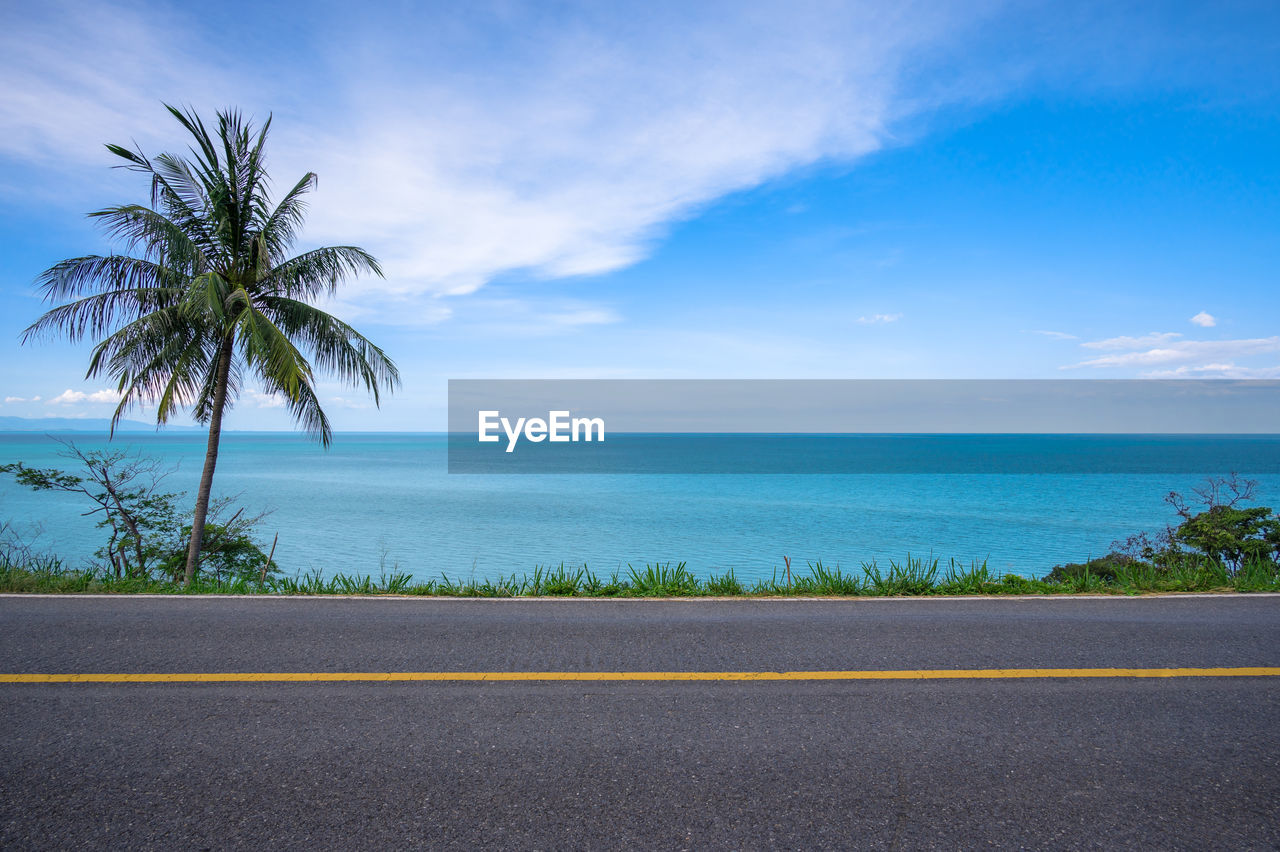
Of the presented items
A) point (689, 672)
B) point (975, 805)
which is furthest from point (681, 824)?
point (689, 672)

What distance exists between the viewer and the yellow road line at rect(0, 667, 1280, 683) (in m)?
4.63

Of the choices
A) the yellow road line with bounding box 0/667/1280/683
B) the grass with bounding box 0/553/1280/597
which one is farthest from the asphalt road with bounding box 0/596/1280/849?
the grass with bounding box 0/553/1280/597

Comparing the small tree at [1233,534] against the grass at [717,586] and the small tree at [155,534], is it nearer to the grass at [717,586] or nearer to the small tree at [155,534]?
the grass at [717,586]

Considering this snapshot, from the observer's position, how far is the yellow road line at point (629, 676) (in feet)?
15.2

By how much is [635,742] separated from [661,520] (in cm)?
4388

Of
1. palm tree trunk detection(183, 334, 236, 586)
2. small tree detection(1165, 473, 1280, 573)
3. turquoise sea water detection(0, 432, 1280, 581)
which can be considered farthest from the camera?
turquoise sea water detection(0, 432, 1280, 581)

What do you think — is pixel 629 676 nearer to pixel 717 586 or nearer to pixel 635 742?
pixel 635 742

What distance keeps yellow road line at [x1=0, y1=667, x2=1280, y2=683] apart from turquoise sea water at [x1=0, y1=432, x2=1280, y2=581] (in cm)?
1057

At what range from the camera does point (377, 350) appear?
1310cm

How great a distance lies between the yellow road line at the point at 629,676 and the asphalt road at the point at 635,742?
98mm

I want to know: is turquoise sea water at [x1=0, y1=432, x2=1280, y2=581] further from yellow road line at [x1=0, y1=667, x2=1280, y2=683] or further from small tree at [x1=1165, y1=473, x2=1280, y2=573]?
yellow road line at [x1=0, y1=667, x2=1280, y2=683]

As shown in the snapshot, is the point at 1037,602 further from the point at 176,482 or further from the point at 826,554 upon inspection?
the point at 176,482

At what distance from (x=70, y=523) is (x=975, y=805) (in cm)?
5522

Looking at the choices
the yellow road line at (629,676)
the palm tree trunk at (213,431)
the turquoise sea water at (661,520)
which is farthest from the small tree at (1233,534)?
the palm tree trunk at (213,431)
